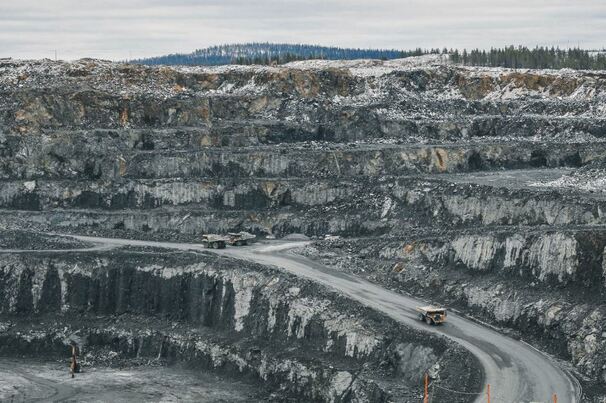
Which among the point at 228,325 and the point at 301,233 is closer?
the point at 228,325

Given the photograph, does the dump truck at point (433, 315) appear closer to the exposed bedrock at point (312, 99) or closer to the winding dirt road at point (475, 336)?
the winding dirt road at point (475, 336)

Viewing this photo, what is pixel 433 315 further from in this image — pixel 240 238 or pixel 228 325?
pixel 240 238

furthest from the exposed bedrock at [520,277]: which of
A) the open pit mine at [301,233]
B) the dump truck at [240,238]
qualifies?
the dump truck at [240,238]

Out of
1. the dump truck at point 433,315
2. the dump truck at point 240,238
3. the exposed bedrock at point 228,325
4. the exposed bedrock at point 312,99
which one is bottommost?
the exposed bedrock at point 228,325

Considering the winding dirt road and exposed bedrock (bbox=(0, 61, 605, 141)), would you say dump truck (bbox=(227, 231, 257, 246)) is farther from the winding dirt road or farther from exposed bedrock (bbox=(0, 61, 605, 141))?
exposed bedrock (bbox=(0, 61, 605, 141))

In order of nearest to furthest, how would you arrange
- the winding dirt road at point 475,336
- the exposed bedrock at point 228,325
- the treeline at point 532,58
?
the winding dirt road at point 475,336 < the exposed bedrock at point 228,325 < the treeline at point 532,58

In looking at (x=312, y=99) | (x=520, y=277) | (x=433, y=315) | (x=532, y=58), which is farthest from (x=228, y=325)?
(x=532, y=58)

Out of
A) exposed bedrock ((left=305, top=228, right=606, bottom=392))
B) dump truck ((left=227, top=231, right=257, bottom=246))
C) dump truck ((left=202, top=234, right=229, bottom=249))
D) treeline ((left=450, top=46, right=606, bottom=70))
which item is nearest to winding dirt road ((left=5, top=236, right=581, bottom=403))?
dump truck ((left=202, top=234, right=229, bottom=249))

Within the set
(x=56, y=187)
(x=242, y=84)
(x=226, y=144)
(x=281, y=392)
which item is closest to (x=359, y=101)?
(x=242, y=84)
